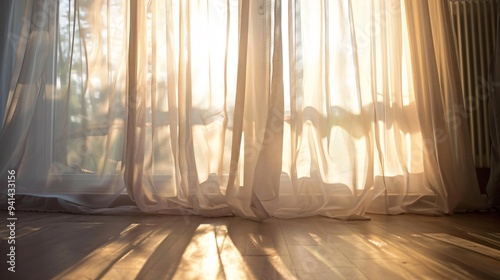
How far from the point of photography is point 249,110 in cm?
177

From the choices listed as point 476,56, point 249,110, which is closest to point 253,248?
point 249,110

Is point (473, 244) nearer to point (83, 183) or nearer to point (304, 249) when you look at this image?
point (304, 249)

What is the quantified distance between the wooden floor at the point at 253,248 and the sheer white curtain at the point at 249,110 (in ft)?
0.54

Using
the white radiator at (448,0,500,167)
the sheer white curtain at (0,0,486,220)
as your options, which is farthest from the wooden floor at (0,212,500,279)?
the white radiator at (448,0,500,167)

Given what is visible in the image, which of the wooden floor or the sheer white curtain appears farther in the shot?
the sheer white curtain

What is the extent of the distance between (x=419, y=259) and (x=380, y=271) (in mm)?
190

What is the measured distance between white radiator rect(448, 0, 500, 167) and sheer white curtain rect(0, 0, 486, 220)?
8.8 inches

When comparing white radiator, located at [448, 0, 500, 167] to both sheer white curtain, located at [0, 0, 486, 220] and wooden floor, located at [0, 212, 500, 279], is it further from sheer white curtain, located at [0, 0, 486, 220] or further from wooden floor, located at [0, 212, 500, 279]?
wooden floor, located at [0, 212, 500, 279]

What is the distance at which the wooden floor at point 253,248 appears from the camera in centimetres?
93

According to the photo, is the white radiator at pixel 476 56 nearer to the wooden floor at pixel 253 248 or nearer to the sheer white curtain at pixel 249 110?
the sheer white curtain at pixel 249 110

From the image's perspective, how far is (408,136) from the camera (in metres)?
1.87

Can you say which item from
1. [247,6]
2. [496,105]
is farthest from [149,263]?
[496,105]

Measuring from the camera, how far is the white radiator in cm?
203

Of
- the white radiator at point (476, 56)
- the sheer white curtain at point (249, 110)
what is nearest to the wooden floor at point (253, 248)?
the sheer white curtain at point (249, 110)
